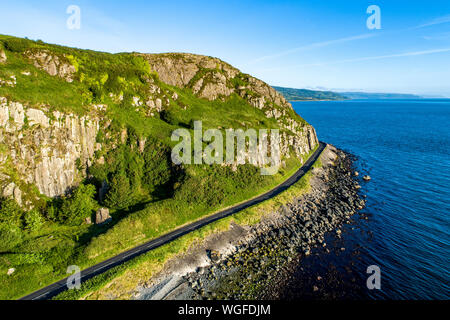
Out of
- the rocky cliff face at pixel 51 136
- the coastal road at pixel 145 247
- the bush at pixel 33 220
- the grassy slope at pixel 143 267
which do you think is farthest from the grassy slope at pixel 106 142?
the grassy slope at pixel 143 267

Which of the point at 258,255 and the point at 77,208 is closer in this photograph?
the point at 258,255

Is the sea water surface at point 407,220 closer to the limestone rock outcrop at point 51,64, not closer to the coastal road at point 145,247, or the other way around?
the coastal road at point 145,247

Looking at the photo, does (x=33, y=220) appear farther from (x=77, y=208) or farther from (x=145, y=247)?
(x=145, y=247)

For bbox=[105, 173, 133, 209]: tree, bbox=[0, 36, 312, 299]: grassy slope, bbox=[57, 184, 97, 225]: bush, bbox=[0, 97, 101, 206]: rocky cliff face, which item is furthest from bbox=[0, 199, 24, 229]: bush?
bbox=[105, 173, 133, 209]: tree

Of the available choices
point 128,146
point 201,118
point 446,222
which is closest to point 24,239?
point 128,146

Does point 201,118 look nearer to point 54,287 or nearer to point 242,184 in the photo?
point 242,184

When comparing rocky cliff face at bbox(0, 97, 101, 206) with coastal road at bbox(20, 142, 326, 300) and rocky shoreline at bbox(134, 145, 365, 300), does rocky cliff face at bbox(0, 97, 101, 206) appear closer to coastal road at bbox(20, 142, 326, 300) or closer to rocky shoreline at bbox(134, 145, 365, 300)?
coastal road at bbox(20, 142, 326, 300)

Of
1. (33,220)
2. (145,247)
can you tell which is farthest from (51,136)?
(145,247)
